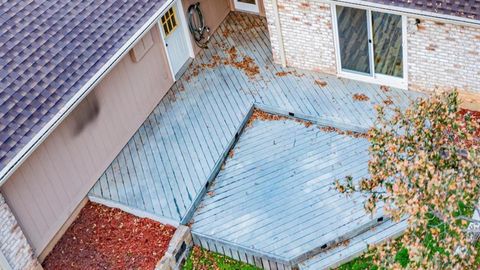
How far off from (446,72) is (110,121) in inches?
273

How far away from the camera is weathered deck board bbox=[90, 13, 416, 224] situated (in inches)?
512

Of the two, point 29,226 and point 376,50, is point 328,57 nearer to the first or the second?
point 376,50

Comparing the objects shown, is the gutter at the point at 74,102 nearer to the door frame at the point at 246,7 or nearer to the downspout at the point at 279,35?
the downspout at the point at 279,35

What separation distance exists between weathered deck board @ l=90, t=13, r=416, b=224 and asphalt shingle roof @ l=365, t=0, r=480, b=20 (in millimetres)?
2366

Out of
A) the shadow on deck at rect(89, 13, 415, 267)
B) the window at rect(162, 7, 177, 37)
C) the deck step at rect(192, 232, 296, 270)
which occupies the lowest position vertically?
the deck step at rect(192, 232, 296, 270)

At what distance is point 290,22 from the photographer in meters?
14.3

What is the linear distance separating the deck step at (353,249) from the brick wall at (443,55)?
3.37 metres

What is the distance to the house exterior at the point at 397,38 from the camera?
40.2ft

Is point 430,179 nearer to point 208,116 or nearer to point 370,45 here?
point 370,45

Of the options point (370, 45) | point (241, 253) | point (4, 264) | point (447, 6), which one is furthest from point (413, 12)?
point (4, 264)

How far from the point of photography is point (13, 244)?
11.2m

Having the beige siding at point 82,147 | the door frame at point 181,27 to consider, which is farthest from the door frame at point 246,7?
the beige siding at point 82,147

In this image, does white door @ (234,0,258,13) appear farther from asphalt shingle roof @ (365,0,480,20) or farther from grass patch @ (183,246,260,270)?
grass patch @ (183,246,260,270)

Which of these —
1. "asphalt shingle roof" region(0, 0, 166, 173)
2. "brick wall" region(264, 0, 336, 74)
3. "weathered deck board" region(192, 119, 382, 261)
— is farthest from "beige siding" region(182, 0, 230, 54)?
"weathered deck board" region(192, 119, 382, 261)
